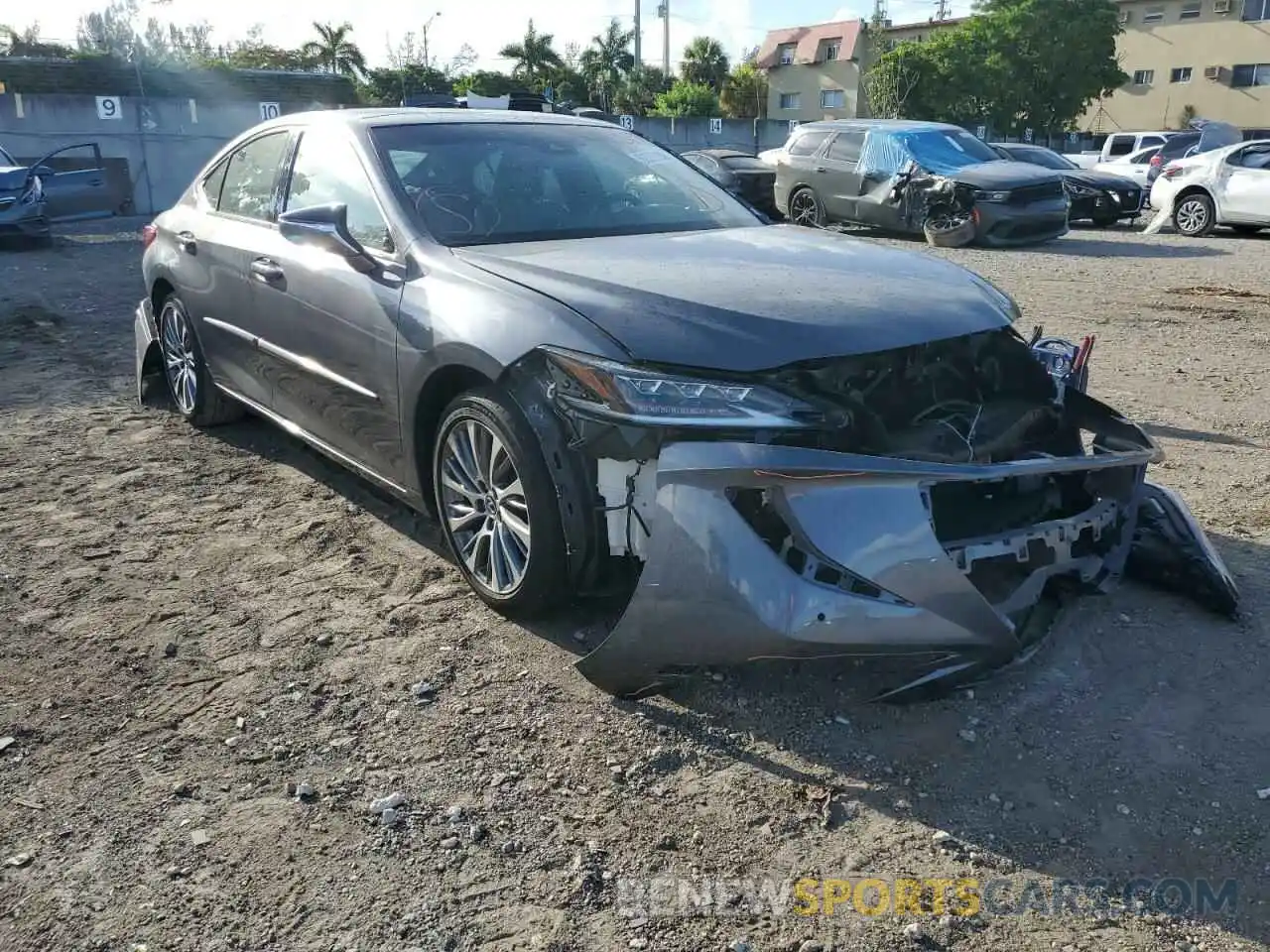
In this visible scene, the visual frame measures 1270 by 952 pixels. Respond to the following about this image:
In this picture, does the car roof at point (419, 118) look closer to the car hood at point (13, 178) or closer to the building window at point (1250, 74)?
the car hood at point (13, 178)

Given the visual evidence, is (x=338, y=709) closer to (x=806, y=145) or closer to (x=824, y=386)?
(x=824, y=386)

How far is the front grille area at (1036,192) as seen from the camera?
13984 millimetres

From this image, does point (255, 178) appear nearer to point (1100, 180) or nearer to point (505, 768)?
point (505, 768)

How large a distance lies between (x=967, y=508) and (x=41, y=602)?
3.21 m

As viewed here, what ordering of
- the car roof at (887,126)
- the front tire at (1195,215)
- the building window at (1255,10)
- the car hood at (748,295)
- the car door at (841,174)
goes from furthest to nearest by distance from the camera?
the building window at (1255,10) → the front tire at (1195,215) → the car door at (841,174) → the car roof at (887,126) → the car hood at (748,295)

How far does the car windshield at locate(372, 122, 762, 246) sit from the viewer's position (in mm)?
3967

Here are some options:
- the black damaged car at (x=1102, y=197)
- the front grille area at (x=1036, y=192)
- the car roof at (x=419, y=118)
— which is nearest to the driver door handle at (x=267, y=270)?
the car roof at (x=419, y=118)

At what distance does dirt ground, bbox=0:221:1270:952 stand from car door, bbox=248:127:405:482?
49cm

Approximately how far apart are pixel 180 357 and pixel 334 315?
7.23 ft

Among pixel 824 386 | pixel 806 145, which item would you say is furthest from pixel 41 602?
pixel 806 145

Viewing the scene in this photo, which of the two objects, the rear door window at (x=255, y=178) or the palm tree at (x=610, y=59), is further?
the palm tree at (x=610, y=59)

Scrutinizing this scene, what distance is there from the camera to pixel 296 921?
7.57ft

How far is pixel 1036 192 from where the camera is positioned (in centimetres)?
1418

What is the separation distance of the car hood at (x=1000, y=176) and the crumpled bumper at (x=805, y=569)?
487 inches
